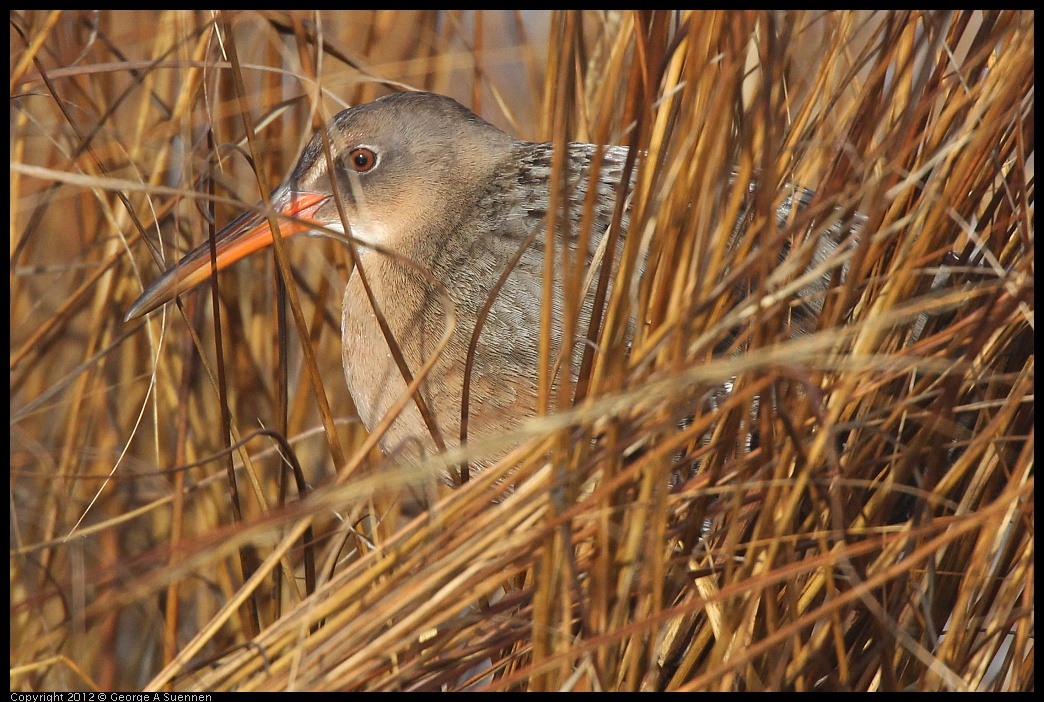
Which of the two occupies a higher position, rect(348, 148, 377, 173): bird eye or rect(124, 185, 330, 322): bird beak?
rect(348, 148, 377, 173): bird eye

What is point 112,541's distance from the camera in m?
2.29

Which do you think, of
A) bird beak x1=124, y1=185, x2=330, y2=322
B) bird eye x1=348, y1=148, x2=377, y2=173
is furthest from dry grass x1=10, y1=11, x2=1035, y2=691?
bird eye x1=348, y1=148, x2=377, y2=173


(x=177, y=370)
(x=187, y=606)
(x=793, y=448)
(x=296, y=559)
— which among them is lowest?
(x=187, y=606)

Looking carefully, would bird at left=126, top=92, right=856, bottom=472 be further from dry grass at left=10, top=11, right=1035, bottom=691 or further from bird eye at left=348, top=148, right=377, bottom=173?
dry grass at left=10, top=11, right=1035, bottom=691

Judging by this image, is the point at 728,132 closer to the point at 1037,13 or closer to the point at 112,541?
the point at 1037,13

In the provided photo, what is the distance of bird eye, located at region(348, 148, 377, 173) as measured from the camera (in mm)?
2062

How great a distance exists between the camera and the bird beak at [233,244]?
1727mm

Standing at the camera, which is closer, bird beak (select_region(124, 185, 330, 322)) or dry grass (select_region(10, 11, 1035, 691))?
dry grass (select_region(10, 11, 1035, 691))

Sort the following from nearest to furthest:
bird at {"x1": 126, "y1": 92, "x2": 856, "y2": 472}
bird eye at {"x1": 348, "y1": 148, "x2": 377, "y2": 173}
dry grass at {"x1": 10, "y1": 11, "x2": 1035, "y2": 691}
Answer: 1. dry grass at {"x1": 10, "y1": 11, "x2": 1035, "y2": 691}
2. bird at {"x1": 126, "y1": 92, "x2": 856, "y2": 472}
3. bird eye at {"x1": 348, "y1": 148, "x2": 377, "y2": 173}

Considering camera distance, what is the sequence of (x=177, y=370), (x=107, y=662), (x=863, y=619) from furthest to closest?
(x=177, y=370) → (x=107, y=662) → (x=863, y=619)

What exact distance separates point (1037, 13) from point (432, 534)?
0.96 m

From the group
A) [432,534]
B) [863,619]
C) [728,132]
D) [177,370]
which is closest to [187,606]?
[177,370]

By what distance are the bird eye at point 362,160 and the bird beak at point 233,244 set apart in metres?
0.11

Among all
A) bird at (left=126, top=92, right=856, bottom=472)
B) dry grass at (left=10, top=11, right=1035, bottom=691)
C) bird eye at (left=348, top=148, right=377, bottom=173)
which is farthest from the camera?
bird eye at (left=348, top=148, right=377, bottom=173)
